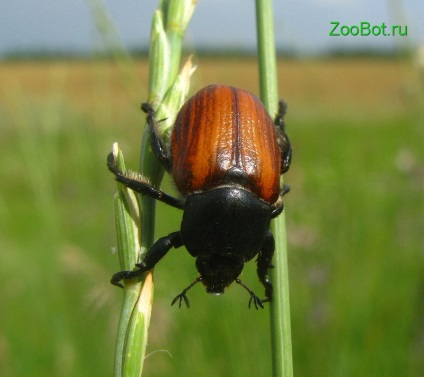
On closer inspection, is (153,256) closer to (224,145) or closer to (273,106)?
(273,106)

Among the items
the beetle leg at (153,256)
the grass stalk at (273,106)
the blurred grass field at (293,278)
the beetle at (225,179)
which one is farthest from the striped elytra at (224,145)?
the blurred grass field at (293,278)

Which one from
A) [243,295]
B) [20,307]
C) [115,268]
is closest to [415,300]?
[243,295]

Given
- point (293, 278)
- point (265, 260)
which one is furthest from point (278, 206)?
point (293, 278)

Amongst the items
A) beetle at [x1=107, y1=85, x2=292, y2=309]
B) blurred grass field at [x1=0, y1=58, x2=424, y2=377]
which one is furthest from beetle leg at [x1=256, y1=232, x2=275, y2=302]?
blurred grass field at [x1=0, y1=58, x2=424, y2=377]

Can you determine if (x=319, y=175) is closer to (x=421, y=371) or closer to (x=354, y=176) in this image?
(x=354, y=176)

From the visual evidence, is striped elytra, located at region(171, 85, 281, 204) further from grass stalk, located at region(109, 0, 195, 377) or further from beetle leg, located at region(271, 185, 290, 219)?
grass stalk, located at region(109, 0, 195, 377)

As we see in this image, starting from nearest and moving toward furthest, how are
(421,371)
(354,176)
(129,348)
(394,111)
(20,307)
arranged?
1. (129,348)
2. (421,371)
3. (354,176)
4. (20,307)
5. (394,111)

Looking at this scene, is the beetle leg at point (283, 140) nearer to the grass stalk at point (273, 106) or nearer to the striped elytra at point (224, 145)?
the striped elytra at point (224, 145)
